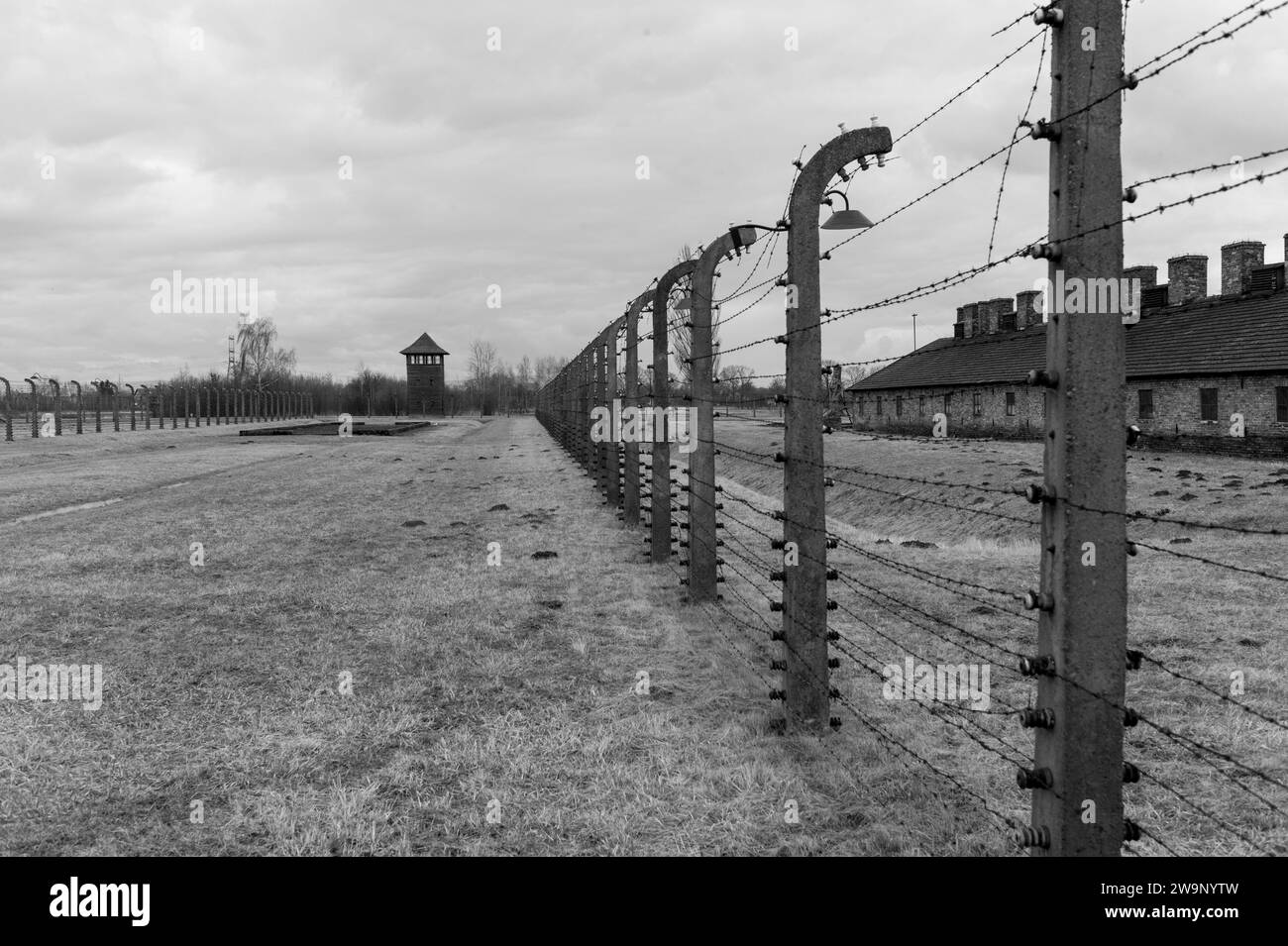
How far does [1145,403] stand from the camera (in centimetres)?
3369

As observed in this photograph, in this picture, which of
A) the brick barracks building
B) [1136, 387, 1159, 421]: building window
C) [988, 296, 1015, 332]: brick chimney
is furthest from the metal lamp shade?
[988, 296, 1015, 332]: brick chimney

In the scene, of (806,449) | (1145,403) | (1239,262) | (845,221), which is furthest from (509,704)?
(1239,262)

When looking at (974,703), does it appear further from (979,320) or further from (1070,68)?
(979,320)

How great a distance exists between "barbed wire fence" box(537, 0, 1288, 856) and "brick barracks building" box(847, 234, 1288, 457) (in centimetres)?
1558

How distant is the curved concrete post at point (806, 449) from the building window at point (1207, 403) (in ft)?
101

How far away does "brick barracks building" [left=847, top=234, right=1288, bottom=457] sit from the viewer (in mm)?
28828

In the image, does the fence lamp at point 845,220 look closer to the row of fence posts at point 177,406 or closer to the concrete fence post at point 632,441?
the concrete fence post at point 632,441

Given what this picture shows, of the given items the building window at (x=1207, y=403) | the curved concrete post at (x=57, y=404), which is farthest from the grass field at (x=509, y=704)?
the curved concrete post at (x=57, y=404)

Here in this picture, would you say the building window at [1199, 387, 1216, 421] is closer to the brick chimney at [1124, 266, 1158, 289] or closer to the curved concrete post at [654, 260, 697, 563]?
the brick chimney at [1124, 266, 1158, 289]

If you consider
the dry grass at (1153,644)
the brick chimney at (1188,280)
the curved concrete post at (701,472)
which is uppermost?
the brick chimney at (1188,280)

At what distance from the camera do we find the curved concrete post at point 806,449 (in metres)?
5.29

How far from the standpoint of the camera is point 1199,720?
5.68m

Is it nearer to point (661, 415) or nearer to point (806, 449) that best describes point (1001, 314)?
point (661, 415)
